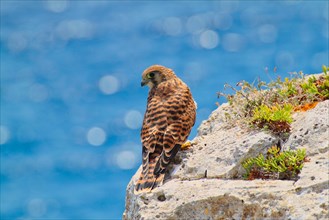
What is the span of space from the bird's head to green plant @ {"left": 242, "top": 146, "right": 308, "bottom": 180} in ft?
9.54

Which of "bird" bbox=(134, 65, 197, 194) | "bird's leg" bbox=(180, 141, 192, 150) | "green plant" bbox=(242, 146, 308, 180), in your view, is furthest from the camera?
"bird's leg" bbox=(180, 141, 192, 150)

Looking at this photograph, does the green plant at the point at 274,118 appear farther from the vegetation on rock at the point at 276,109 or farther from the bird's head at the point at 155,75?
the bird's head at the point at 155,75

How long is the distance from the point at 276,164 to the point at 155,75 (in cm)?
340

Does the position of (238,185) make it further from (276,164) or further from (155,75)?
(155,75)

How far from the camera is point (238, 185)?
7812mm

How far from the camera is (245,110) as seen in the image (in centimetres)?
950

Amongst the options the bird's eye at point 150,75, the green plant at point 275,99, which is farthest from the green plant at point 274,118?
the bird's eye at point 150,75

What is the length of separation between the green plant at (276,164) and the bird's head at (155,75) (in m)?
2.91

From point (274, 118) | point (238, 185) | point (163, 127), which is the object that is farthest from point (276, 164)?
point (163, 127)

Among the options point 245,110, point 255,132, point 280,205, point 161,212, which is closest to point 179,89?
point 245,110

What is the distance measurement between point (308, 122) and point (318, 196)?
1.31 m

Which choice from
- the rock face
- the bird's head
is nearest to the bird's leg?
the rock face

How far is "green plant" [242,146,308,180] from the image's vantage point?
7.79 metres

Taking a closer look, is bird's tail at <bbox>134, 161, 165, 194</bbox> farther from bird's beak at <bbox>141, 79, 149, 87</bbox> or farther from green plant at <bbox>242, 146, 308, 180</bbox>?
bird's beak at <bbox>141, 79, 149, 87</bbox>
